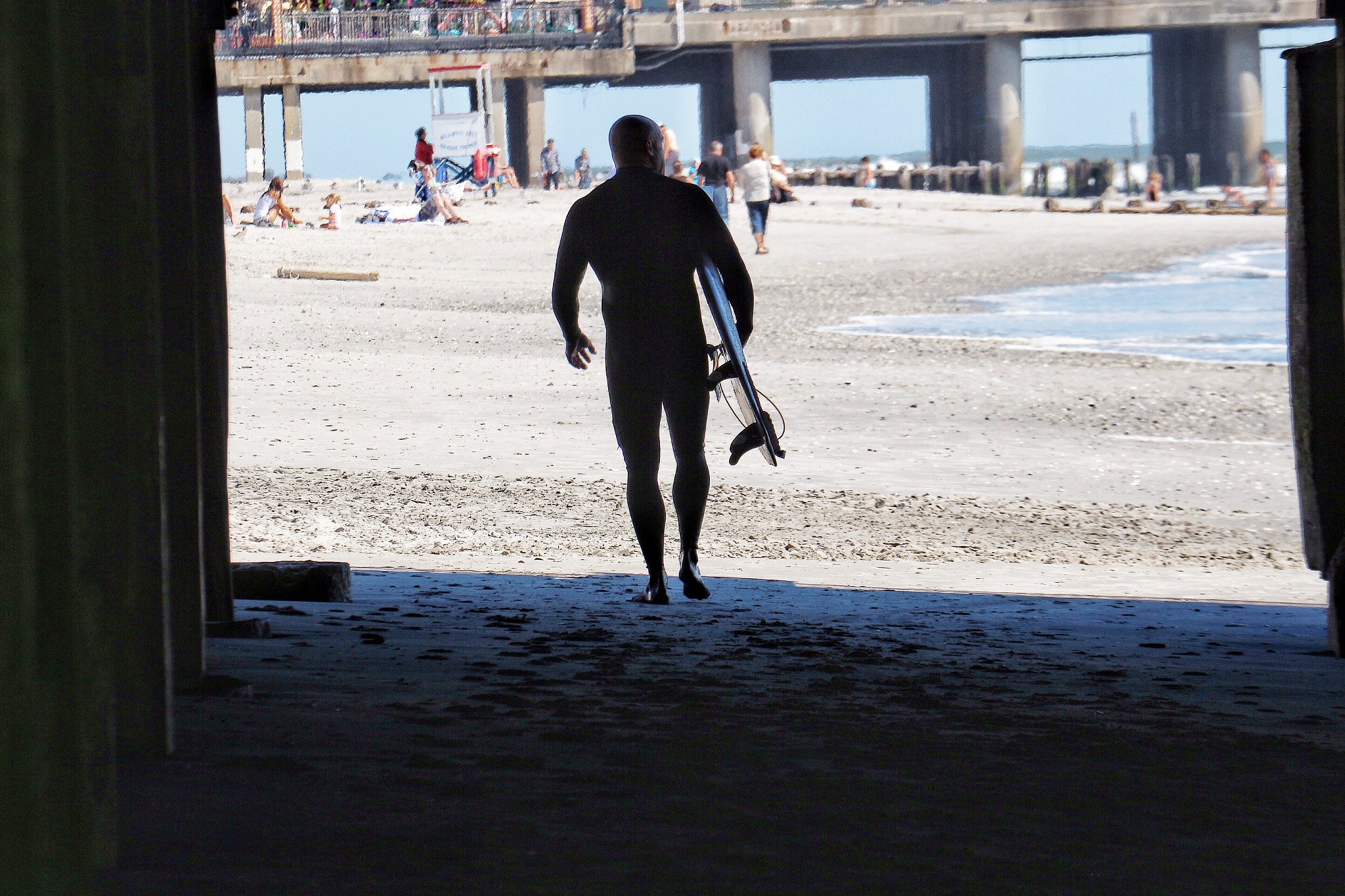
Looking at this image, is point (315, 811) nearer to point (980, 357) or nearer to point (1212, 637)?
point (1212, 637)

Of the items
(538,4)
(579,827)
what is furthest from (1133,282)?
(538,4)

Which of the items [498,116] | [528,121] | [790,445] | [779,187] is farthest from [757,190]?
[528,121]

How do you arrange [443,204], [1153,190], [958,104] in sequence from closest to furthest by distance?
[443,204], [1153,190], [958,104]

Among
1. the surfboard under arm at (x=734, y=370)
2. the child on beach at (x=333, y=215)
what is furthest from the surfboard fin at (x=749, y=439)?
the child on beach at (x=333, y=215)

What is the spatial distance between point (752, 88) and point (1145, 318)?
1171 inches

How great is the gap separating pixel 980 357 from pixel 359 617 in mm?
11478

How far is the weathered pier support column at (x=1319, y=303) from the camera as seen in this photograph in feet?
17.8

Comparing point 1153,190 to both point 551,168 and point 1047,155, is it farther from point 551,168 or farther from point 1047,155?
point 1047,155

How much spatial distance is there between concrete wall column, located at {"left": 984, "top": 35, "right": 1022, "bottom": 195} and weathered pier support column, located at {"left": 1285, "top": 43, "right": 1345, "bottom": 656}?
46.6m

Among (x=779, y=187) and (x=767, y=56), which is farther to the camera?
(x=767, y=56)

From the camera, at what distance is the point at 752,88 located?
4834cm

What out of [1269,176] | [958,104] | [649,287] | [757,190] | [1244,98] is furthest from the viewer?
[958,104]

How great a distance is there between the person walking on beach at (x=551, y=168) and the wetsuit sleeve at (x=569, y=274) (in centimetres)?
3655

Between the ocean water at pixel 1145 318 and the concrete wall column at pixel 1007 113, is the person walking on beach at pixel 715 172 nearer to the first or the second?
the ocean water at pixel 1145 318
